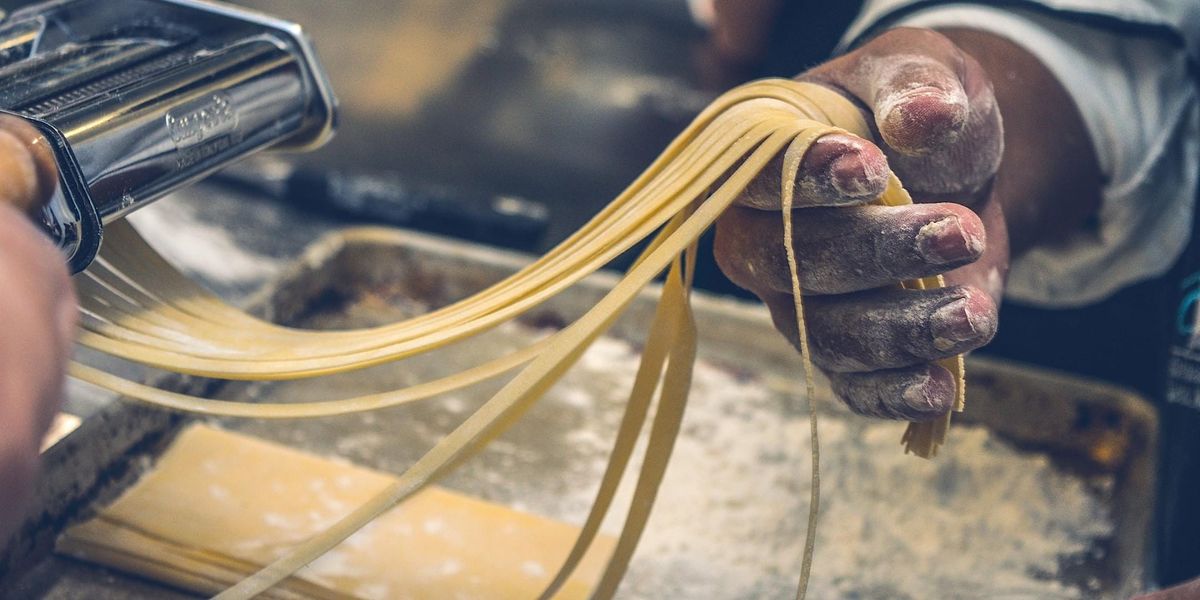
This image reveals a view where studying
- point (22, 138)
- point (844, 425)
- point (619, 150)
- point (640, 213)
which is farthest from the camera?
point (619, 150)

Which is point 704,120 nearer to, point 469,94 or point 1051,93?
point 1051,93

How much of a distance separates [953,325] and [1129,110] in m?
0.67

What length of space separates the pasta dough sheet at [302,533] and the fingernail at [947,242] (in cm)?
45

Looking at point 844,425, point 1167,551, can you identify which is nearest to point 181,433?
point 844,425

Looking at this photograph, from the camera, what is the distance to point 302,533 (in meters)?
0.92

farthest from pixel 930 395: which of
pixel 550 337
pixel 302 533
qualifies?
pixel 302 533

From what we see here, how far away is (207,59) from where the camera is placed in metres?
0.80

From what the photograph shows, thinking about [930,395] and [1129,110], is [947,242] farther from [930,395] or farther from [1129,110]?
[1129,110]

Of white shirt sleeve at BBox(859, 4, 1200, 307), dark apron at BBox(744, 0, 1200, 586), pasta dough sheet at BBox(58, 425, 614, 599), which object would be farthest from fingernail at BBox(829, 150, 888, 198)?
dark apron at BBox(744, 0, 1200, 586)

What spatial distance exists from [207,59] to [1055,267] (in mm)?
1020

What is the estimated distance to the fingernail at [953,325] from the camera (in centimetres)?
65

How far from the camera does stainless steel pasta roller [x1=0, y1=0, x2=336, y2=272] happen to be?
2.15ft

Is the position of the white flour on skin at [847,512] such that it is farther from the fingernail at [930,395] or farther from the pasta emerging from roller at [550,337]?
the fingernail at [930,395]

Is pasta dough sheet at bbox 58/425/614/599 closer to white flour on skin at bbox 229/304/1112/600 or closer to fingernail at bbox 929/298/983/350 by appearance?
white flour on skin at bbox 229/304/1112/600
